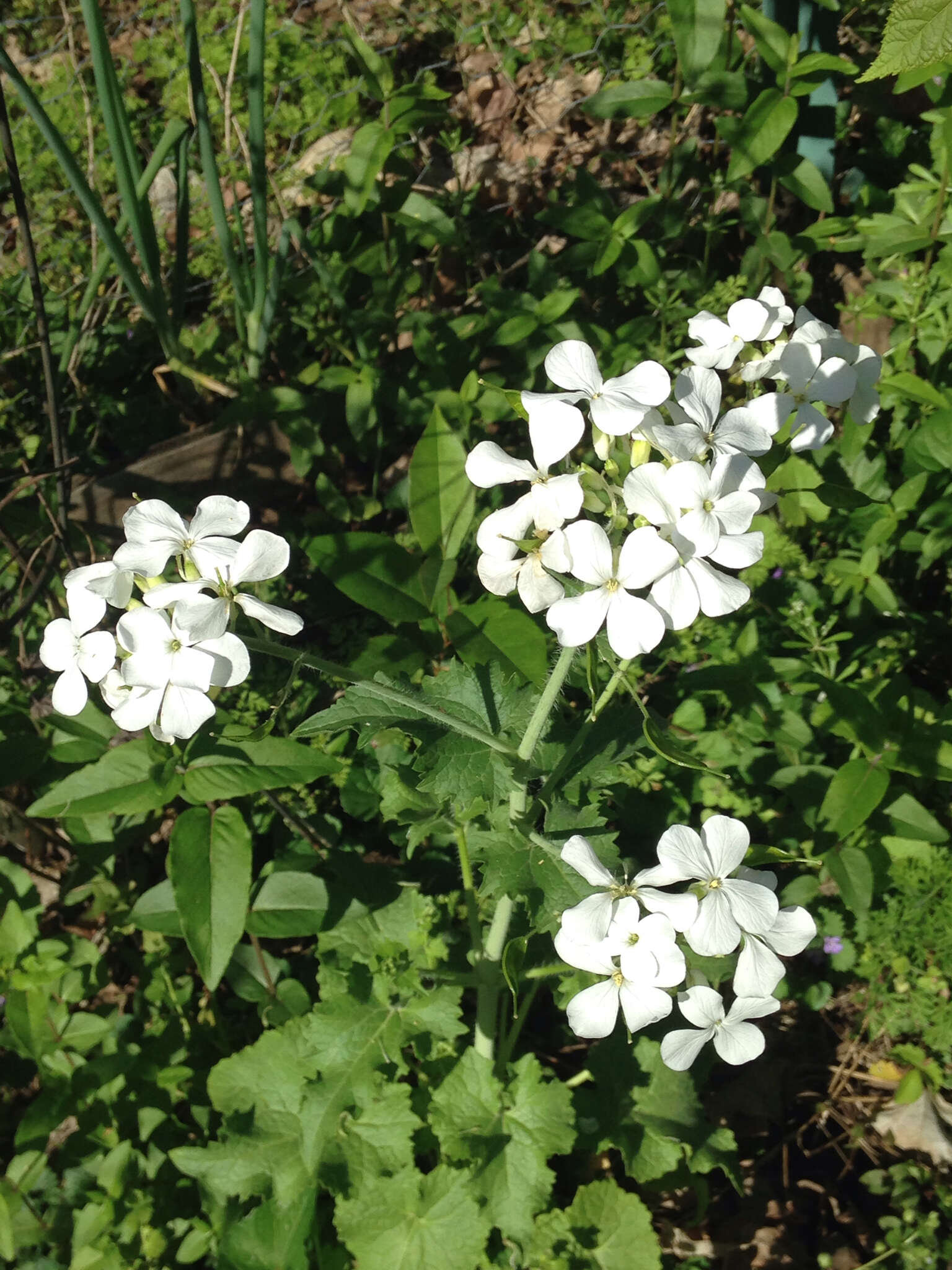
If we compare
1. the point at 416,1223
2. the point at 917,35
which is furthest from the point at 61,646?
the point at 416,1223

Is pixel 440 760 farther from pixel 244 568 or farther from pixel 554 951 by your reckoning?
pixel 554 951

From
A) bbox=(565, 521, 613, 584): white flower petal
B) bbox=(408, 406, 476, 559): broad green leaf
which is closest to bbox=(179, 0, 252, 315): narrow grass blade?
bbox=(408, 406, 476, 559): broad green leaf

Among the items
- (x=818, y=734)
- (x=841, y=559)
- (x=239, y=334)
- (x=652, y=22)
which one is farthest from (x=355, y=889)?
(x=652, y=22)

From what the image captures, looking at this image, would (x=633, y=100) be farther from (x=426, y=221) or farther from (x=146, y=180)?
(x=146, y=180)

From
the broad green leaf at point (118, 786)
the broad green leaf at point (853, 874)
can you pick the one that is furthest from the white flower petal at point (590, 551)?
the broad green leaf at point (853, 874)

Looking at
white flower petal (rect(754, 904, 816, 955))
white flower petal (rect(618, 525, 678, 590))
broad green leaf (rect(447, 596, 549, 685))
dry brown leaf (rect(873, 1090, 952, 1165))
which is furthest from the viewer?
dry brown leaf (rect(873, 1090, 952, 1165))

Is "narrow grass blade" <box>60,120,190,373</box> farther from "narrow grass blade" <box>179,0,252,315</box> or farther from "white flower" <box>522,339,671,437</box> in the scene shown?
"white flower" <box>522,339,671,437</box>
